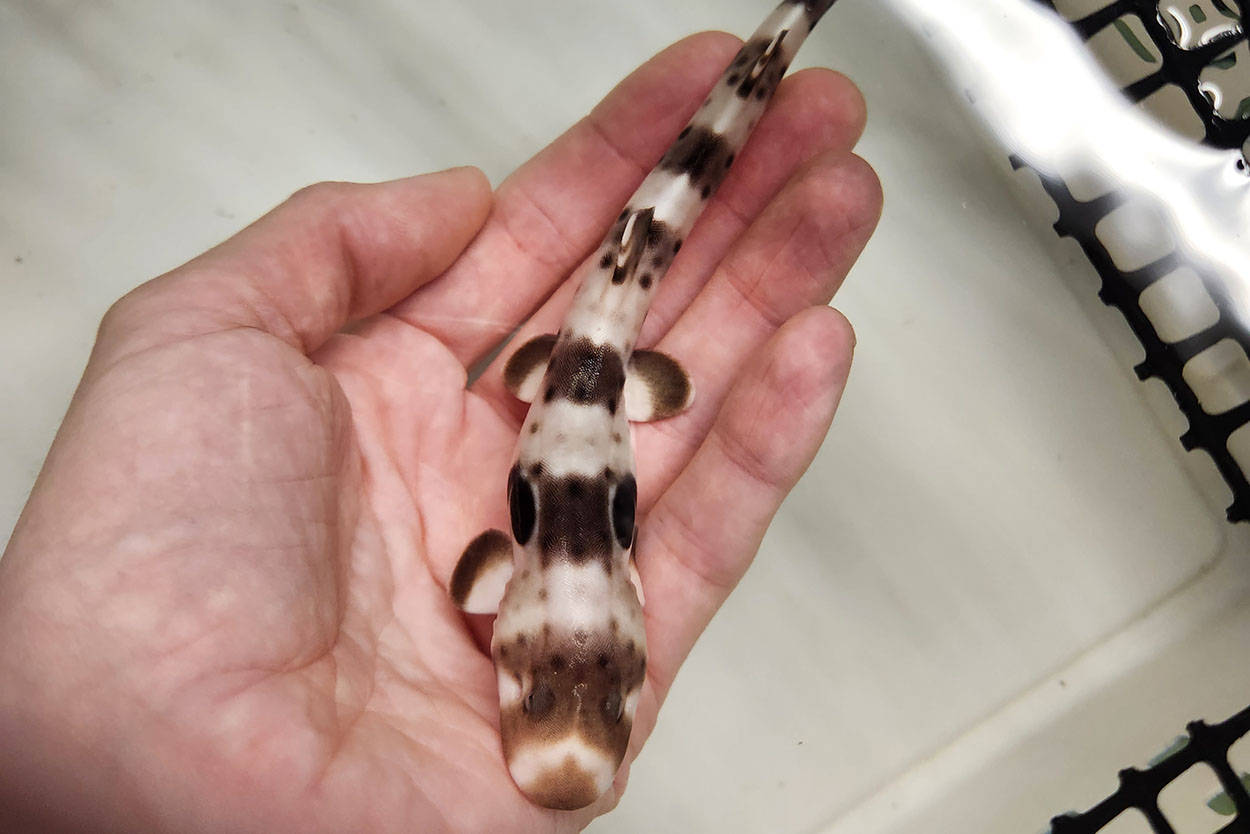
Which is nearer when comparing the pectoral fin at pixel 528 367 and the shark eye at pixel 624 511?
the shark eye at pixel 624 511

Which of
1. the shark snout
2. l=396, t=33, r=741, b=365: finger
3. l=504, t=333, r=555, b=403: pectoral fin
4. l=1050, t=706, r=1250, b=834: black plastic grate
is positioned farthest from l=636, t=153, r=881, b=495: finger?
l=1050, t=706, r=1250, b=834: black plastic grate

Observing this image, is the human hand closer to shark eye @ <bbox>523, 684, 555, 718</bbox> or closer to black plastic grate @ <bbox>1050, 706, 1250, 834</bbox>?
shark eye @ <bbox>523, 684, 555, 718</bbox>

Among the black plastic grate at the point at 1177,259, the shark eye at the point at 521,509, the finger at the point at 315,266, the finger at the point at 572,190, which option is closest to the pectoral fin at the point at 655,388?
the shark eye at the point at 521,509

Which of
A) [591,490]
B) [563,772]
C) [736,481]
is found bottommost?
[563,772]

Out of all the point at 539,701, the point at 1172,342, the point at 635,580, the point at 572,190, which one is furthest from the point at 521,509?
the point at 1172,342

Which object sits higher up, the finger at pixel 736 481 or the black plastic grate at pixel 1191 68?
the black plastic grate at pixel 1191 68

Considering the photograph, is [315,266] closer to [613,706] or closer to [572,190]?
[572,190]

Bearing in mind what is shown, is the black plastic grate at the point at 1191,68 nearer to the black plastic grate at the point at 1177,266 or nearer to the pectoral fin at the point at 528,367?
the black plastic grate at the point at 1177,266
